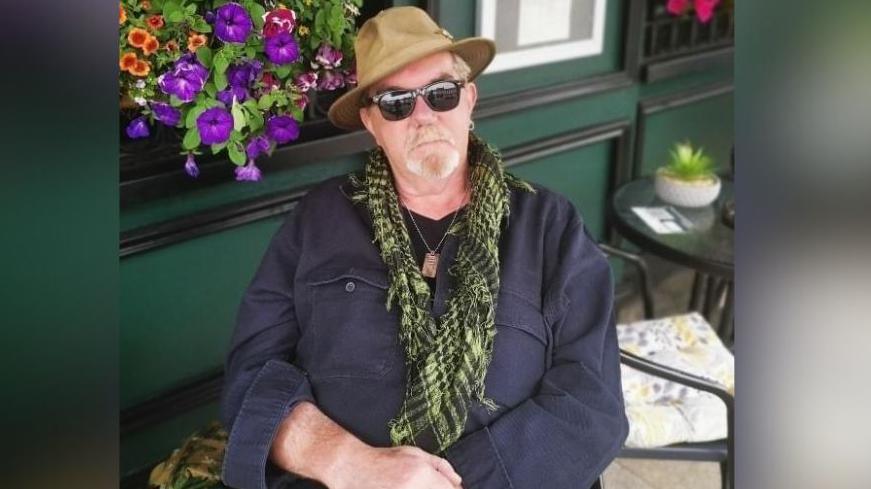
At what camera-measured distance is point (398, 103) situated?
163 cm

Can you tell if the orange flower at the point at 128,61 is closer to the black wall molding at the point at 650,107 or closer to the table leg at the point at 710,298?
the table leg at the point at 710,298

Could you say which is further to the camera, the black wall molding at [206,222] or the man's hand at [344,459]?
the black wall molding at [206,222]

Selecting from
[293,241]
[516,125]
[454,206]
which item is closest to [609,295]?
[454,206]

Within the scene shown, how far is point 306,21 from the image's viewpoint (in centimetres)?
183

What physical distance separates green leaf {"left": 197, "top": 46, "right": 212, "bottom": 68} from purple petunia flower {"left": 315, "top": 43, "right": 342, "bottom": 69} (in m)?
0.28

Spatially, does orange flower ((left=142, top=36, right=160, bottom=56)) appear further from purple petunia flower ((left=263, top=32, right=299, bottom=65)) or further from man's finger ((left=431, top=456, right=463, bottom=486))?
man's finger ((left=431, top=456, right=463, bottom=486))

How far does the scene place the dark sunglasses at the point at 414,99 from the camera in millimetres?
1625

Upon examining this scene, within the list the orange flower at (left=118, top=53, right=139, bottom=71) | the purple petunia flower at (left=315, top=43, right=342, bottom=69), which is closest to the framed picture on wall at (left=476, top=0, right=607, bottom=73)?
the purple petunia flower at (left=315, top=43, right=342, bottom=69)

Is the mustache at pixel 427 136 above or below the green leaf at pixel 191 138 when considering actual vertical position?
above

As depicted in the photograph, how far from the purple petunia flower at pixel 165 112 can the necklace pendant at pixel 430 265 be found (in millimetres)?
587

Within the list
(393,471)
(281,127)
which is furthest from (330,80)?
(393,471)

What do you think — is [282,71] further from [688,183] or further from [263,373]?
[688,183]

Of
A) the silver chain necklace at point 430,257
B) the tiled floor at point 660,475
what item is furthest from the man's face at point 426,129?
the tiled floor at point 660,475

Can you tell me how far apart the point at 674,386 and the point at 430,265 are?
2.93 ft
